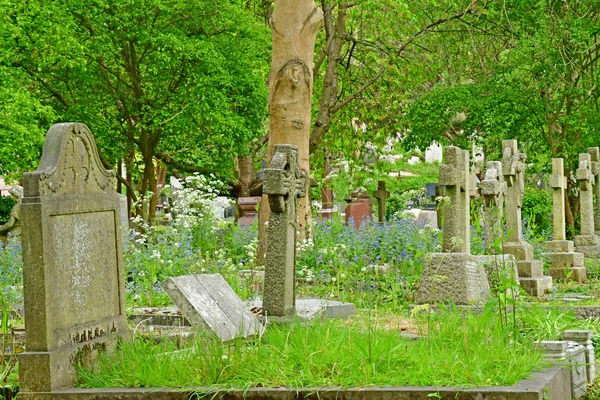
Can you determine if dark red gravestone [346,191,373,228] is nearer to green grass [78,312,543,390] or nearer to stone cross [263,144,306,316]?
stone cross [263,144,306,316]

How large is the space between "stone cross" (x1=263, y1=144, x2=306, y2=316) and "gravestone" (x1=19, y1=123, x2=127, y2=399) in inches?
64.0

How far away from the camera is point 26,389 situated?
23.6 feet

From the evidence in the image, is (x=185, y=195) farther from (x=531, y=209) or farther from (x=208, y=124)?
(x=531, y=209)

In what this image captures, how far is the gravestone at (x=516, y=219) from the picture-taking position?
15.4 m

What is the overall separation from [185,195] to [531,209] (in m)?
11.8

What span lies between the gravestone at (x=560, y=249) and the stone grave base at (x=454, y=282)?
186 inches

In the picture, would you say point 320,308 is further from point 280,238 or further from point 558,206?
point 558,206

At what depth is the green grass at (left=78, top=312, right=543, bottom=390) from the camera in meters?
6.81

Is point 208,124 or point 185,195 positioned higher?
point 208,124

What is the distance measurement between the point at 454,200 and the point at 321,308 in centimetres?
277

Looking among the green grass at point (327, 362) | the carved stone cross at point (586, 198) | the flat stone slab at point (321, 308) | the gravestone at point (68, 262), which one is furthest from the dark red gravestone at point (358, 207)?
the green grass at point (327, 362)

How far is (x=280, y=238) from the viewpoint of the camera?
31.0ft

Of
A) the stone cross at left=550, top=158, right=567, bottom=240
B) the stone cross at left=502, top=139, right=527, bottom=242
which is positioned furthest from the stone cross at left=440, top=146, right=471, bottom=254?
the stone cross at left=550, top=158, right=567, bottom=240

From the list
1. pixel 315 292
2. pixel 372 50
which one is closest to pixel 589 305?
pixel 315 292
